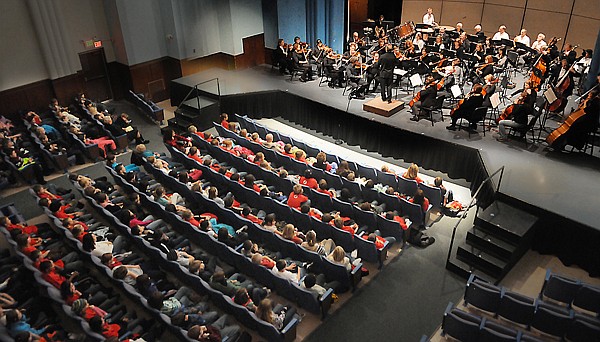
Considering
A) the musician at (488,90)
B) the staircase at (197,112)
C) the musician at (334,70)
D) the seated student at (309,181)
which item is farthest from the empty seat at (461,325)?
the staircase at (197,112)

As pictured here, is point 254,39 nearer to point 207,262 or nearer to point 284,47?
point 284,47

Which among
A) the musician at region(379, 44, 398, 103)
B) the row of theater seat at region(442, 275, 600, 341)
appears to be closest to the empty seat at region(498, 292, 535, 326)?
the row of theater seat at region(442, 275, 600, 341)

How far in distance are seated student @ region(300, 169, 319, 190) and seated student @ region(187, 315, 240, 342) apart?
3.32 metres

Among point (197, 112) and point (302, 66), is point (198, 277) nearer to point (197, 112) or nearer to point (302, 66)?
point (197, 112)

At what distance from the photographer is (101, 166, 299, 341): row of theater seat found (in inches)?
245

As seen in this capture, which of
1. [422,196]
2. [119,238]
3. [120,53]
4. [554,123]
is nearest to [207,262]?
[119,238]

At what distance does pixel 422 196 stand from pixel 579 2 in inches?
449

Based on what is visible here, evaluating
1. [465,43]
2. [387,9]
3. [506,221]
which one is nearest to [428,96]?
[465,43]

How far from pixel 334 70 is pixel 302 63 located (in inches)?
52.4

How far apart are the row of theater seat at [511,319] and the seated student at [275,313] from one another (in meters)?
2.14

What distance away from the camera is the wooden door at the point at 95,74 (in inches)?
565

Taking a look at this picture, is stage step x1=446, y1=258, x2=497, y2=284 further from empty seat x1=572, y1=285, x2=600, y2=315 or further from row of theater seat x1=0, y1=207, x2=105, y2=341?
row of theater seat x1=0, y1=207, x2=105, y2=341

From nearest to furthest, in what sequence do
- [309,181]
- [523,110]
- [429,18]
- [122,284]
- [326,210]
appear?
[122,284]
[326,210]
[309,181]
[523,110]
[429,18]

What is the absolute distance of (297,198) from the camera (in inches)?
336
